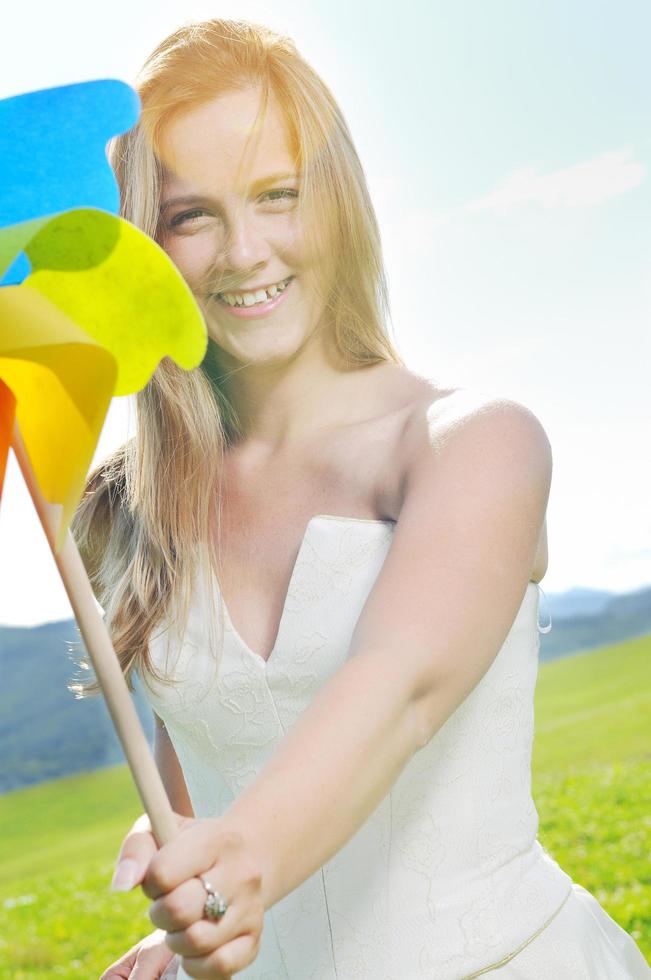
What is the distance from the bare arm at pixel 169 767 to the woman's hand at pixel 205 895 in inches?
36.5

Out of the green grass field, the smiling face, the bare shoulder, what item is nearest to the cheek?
the smiling face

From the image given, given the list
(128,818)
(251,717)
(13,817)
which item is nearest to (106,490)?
(251,717)

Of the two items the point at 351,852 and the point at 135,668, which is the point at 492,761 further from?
the point at 135,668

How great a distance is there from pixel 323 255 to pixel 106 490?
0.54 metres

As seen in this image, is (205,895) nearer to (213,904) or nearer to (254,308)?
(213,904)

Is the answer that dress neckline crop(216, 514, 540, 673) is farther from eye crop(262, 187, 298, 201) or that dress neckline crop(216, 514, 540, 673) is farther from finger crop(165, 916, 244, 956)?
finger crop(165, 916, 244, 956)

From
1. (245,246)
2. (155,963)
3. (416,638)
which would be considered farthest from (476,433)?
(155,963)

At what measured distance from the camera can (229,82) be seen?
1.56 meters

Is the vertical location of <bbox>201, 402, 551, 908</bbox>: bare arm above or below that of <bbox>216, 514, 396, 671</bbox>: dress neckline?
above

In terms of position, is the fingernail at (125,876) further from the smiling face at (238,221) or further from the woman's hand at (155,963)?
the smiling face at (238,221)

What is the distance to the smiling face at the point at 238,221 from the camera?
151cm

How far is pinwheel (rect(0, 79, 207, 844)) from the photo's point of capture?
1.04 m

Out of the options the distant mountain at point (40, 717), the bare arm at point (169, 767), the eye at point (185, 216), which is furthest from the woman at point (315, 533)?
the distant mountain at point (40, 717)

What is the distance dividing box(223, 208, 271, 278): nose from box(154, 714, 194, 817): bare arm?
0.75 m
